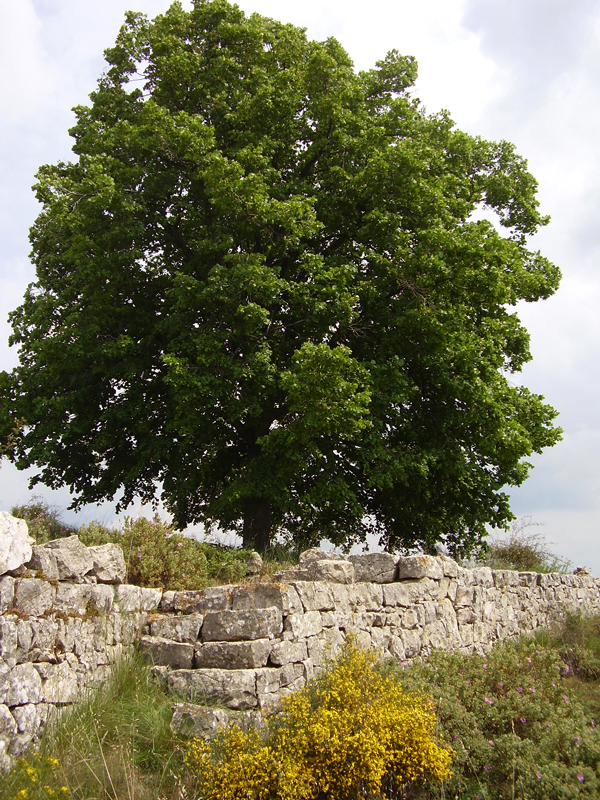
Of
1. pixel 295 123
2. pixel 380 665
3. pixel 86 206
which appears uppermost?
pixel 295 123

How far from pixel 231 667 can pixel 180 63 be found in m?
13.8

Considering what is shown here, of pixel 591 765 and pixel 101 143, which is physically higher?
pixel 101 143

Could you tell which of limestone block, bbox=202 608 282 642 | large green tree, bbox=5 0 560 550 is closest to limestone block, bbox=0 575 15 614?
limestone block, bbox=202 608 282 642

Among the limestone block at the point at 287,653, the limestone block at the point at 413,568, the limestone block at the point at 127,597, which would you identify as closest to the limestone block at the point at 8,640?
the limestone block at the point at 127,597

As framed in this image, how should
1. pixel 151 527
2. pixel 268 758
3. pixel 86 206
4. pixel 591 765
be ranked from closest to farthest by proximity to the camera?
pixel 268 758 → pixel 591 765 → pixel 151 527 → pixel 86 206

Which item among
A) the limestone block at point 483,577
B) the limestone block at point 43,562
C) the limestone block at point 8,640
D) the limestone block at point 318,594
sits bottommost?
the limestone block at point 8,640

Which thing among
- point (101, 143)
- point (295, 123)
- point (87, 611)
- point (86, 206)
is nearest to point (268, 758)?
point (87, 611)

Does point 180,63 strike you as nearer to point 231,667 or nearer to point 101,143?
point 101,143

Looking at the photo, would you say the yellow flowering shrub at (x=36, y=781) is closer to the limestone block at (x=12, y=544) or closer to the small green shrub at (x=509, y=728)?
the limestone block at (x=12, y=544)

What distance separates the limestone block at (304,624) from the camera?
280 inches

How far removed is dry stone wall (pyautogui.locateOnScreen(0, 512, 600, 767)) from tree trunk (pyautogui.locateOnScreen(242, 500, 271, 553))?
440cm

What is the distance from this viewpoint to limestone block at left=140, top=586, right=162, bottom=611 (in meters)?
7.44

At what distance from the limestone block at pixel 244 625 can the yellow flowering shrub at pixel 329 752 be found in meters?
0.83

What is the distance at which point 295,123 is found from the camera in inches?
621
